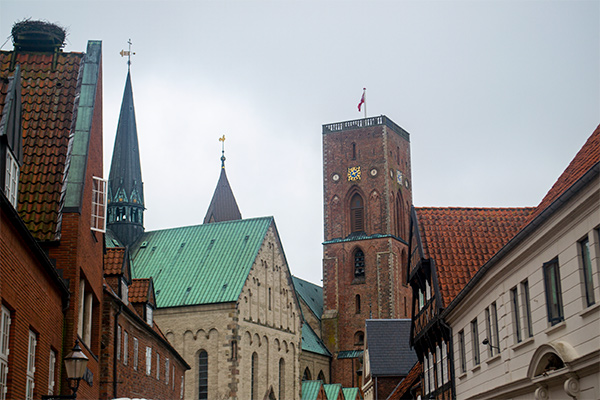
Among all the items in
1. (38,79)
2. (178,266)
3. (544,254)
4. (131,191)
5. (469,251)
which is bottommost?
(544,254)

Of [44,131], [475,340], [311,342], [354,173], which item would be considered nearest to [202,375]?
[311,342]

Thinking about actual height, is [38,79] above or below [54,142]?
above

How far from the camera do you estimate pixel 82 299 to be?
2066 centimetres

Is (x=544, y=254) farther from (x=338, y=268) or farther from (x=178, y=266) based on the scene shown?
(x=338, y=268)

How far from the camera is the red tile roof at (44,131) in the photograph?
61.2ft

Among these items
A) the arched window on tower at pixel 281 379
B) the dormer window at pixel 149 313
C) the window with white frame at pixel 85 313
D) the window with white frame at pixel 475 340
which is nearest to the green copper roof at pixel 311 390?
the arched window on tower at pixel 281 379

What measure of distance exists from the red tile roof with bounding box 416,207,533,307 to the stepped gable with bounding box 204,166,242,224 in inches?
2385

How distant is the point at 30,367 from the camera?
1520 cm

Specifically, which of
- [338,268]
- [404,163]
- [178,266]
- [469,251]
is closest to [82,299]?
[469,251]

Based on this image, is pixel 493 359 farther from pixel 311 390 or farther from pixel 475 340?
pixel 311 390

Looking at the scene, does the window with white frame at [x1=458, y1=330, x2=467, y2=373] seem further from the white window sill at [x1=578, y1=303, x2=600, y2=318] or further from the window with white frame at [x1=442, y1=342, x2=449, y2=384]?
the white window sill at [x1=578, y1=303, x2=600, y2=318]

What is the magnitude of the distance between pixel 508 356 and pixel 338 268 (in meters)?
65.5

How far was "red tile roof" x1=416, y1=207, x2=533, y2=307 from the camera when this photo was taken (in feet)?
83.3

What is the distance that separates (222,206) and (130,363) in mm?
58986
